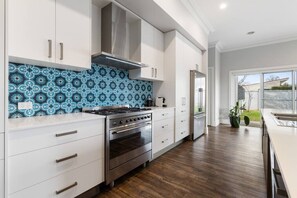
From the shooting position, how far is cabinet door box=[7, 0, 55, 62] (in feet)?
4.39

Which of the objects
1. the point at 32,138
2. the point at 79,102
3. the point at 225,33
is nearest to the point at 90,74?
the point at 79,102

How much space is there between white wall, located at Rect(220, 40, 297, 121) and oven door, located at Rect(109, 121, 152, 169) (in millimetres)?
4622

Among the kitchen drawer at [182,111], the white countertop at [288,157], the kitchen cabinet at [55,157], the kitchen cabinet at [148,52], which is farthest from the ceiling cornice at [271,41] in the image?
the kitchen cabinet at [55,157]

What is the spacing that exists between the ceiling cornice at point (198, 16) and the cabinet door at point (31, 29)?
99.0 inches

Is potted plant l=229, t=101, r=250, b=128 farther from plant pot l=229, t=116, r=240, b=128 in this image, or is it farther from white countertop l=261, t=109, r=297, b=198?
white countertop l=261, t=109, r=297, b=198

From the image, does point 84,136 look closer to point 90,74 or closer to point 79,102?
point 79,102

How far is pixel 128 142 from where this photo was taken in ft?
6.68

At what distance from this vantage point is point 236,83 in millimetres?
5914

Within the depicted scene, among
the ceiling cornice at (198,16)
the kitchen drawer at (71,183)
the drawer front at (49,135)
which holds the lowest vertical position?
the kitchen drawer at (71,183)

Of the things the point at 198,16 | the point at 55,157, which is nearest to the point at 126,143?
the point at 55,157

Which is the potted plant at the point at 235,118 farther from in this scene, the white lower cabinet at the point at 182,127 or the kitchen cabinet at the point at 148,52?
the kitchen cabinet at the point at 148,52

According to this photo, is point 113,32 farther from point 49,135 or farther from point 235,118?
point 235,118

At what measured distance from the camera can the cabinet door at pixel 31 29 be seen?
1.34m

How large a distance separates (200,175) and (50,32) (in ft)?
8.38
